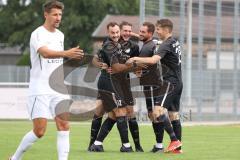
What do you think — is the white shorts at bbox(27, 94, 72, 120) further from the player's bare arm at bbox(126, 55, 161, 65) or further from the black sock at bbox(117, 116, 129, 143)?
the black sock at bbox(117, 116, 129, 143)

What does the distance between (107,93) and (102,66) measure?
0.50 metres

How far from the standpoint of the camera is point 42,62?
10.6 m

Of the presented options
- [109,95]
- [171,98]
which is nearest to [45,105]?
[109,95]

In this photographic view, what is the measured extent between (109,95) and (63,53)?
11.7 feet

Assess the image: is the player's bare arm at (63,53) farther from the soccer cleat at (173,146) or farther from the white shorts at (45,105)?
the soccer cleat at (173,146)

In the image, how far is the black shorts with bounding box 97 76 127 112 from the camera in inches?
531

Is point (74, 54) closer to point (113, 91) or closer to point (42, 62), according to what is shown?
point (42, 62)

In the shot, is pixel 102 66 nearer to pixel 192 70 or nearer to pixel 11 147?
pixel 11 147

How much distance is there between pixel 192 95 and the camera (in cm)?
2691

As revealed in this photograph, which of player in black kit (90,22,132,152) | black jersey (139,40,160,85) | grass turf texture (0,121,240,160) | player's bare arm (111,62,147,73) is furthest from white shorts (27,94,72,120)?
black jersey (139,40,160,85)

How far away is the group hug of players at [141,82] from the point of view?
43.3 ft

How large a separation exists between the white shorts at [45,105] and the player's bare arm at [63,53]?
24.0 inches

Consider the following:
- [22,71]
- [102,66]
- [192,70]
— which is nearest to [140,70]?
[102,66]

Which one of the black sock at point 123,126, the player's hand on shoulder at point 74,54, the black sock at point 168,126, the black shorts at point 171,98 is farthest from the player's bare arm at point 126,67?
the player's hand on shoulder at point 74,54
